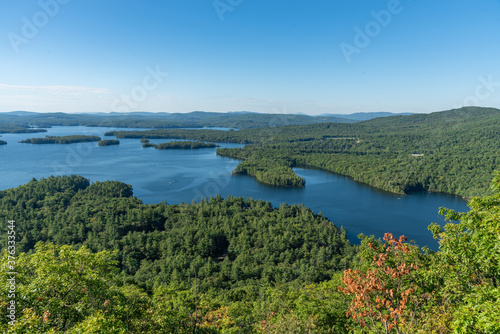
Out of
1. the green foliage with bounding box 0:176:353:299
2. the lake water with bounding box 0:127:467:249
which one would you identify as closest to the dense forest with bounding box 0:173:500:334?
the green foliage with bounding box 0:176:353:299

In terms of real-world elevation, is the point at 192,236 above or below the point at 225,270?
above

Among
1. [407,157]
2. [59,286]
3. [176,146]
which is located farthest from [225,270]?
[176,146]

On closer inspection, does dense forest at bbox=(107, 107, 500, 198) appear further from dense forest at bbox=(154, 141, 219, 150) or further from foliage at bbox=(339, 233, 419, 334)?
foliage at bbox=(339, 233, 419, 334)

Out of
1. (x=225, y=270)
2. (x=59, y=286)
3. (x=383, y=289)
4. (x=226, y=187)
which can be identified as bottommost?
(x=225, y=270)

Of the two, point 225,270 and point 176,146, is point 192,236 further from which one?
point 176,146

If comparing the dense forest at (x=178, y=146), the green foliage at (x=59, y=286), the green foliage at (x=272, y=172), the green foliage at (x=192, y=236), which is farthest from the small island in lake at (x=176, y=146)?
the green foliage at (x=59, y=286)

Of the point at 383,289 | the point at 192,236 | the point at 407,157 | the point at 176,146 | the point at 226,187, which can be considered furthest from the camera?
the point at 176,146
